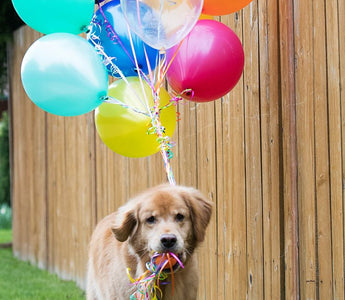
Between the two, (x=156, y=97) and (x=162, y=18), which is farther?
(x=156, y=97)

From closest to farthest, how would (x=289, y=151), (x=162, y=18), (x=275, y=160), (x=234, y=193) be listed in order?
1. (x=162, y=18)
2. (x=289, y=151)
3. (x=275, y=160)
4. (x=234, y=193)

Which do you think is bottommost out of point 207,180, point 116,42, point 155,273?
point 155,273

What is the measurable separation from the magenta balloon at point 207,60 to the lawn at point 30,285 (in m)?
3.27

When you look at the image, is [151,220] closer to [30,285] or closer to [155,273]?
[155,273]

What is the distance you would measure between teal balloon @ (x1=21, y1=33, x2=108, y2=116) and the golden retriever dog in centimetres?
69

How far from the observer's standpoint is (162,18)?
10.6ft

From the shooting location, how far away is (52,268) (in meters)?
7.70

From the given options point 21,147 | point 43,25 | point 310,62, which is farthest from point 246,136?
point 21,147

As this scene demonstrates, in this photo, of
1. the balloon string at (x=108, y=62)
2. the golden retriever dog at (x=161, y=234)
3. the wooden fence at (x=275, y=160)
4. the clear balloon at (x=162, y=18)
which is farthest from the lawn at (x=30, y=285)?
the clear balloon at (x=162, y=18)

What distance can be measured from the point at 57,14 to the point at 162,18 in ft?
2.27

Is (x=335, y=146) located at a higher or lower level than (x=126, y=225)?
higher

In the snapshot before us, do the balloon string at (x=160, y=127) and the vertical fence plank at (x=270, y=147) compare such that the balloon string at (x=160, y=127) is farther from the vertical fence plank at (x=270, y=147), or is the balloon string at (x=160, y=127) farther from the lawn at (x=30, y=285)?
the lawn at (x=30, y=285)

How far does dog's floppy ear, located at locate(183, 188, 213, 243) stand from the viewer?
3.41m

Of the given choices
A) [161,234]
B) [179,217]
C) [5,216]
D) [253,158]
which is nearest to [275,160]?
[253,158]
